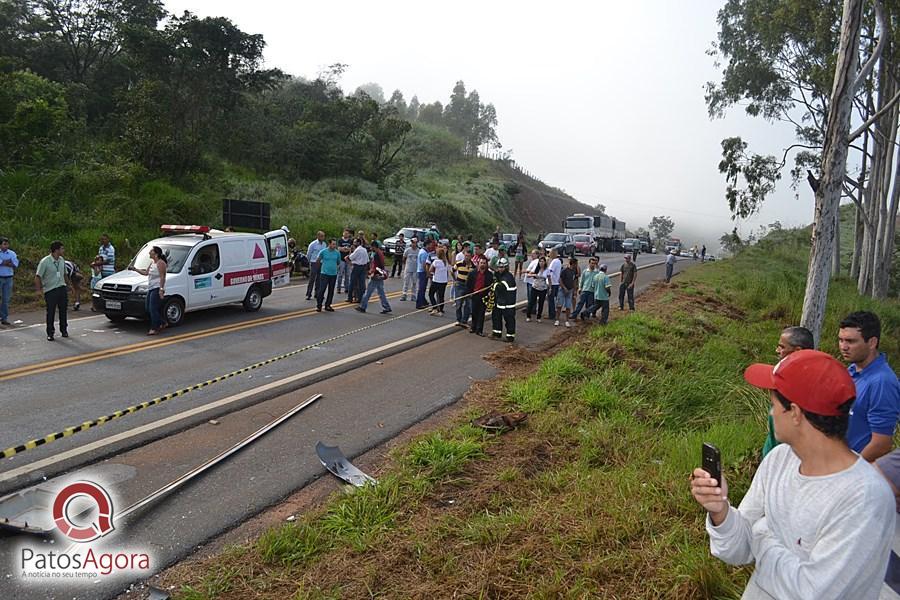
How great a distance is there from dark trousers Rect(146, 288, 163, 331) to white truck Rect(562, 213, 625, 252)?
37702mm

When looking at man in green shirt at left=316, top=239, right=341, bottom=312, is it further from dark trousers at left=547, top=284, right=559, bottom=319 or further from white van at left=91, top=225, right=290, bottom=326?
dark trousers at left=547, top=284, right=559, bottom=319

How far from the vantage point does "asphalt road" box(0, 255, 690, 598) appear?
4.89 m

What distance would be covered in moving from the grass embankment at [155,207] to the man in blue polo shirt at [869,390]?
1593 centimetres

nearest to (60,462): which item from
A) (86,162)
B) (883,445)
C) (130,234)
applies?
(883,445)

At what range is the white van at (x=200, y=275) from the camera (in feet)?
37.1

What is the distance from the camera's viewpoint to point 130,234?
1931 cm

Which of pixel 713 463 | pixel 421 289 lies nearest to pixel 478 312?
pixel 421 289

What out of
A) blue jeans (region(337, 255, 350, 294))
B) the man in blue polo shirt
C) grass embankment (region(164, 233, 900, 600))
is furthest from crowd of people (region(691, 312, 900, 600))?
blue jeans (region(337, 255, 350, 294))

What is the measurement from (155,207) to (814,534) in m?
23.5

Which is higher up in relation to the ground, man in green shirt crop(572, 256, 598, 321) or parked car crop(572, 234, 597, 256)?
parked car crop(572, 234, 597, 256)

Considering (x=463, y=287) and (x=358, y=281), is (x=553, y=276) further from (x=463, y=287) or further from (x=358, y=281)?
(x=358, y=281)

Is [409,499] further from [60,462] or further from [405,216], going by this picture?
[405,216]

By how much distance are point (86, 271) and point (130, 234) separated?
129 inches

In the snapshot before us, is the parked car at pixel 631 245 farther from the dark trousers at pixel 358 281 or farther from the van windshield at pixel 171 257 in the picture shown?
the van windshield at pixel 171 257
